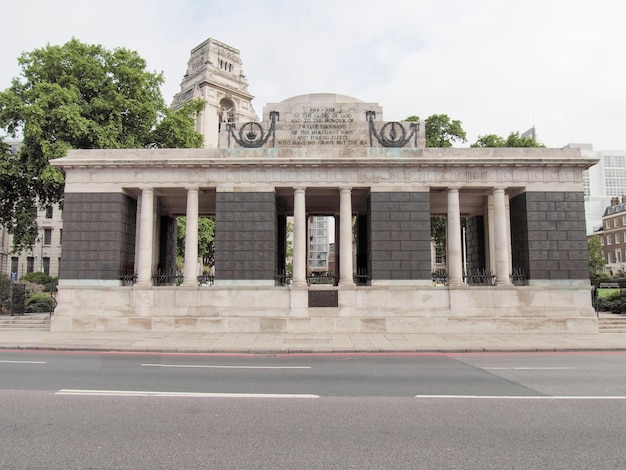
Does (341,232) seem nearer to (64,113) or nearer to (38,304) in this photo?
(64,113)

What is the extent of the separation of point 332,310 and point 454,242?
22.5 ft

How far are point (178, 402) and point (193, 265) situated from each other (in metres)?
14.0

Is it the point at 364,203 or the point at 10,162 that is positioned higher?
the point at 10,162

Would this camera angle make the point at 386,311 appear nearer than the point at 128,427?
No

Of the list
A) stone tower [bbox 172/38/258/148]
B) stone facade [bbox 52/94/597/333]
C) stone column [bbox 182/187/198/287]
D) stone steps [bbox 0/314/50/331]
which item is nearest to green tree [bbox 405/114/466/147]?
stone facade [bbox 52/94/597/333]

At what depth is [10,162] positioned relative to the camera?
91.5ft

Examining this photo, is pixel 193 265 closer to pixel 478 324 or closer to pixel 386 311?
pixel 386 311

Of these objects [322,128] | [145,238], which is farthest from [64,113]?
[322,128]

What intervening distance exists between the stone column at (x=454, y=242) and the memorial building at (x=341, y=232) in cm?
7

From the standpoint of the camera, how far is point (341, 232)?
22.0 metres

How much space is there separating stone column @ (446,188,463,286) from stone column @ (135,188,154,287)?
14.5 meters

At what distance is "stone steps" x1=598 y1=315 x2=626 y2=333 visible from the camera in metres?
21.0

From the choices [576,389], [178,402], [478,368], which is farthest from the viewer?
[478,368]

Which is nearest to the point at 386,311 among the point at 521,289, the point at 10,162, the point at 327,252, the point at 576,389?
the point at 521,289
